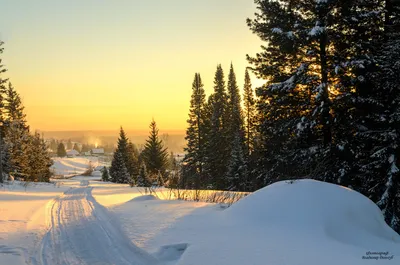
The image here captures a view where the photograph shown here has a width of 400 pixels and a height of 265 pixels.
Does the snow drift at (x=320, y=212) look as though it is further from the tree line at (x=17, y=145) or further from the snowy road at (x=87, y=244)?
the tree line at (x=17, y=145)

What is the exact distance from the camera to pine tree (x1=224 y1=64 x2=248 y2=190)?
28.3 m

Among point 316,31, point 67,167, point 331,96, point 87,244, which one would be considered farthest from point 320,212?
point 67,167

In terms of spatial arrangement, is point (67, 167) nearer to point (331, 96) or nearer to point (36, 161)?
point (36, 161)

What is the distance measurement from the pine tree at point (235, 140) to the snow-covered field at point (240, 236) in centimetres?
1261

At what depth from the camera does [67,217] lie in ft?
25.1

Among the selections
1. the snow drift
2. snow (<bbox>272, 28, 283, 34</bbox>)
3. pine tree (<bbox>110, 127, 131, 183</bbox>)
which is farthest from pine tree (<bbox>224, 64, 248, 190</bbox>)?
pine tree (<bbox>110, 127, 131, 183</bbox>)

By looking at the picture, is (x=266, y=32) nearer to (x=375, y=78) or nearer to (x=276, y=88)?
(x=276, y=88)

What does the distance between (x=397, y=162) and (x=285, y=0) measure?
29.3 ft

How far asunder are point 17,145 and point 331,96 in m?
32.6

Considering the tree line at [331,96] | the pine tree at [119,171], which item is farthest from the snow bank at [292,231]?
the pine tree at [119,171]

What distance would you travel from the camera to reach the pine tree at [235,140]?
2828 cm

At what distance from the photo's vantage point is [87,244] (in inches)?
208

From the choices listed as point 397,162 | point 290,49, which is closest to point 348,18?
point 290,49

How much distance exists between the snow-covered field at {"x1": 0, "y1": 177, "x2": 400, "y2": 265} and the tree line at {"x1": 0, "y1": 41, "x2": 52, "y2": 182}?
20.4m
